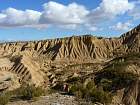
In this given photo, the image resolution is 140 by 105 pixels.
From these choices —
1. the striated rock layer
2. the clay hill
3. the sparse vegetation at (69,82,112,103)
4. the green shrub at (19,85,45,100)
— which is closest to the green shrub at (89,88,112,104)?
the sparse vegetation at (69,82,112,103)

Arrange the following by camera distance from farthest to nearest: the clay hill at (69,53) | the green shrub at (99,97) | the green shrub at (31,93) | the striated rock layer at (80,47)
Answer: the striated rock layer at (80,47), the clay hill at (69,53), the green shrub at (99,97), the green shrub at (31,93)

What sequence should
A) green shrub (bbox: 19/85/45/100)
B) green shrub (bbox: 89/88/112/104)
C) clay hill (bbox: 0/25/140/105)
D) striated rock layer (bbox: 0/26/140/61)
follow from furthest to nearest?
1. striated rock layer (bbox: 0/26/140/61)
2. clay hill (bbox: 0/25/140/105)
3. green shrub (bbox: 89/88/112/104)
4. green shrub (bbox: 19/85/45/100)

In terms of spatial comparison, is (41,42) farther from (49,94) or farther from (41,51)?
(49,94)

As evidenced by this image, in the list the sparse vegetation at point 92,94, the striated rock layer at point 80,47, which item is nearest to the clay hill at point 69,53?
the striated rock layer at point 80,47

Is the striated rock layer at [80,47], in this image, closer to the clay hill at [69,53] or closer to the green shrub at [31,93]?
the clay hill at [69,53]

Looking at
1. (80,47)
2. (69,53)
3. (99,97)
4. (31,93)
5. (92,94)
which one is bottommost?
(99,97)

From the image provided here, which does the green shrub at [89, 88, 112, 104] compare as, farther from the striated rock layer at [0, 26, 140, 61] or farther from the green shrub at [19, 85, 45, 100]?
the striated rock layer at [0, 26, 140, 61]

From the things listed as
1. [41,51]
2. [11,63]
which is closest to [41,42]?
[41,51]

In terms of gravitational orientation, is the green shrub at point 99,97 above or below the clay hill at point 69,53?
below

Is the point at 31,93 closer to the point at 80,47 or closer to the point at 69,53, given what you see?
the point at 69,53

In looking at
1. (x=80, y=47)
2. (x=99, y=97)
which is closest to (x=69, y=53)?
(x=80, y=47)

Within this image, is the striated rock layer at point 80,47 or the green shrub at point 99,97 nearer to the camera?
the green shrub at point 99,97

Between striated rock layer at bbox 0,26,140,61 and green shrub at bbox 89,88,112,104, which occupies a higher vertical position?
striated rock layer at bbox 0,26,140,61

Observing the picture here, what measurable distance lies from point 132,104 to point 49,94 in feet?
21.1
